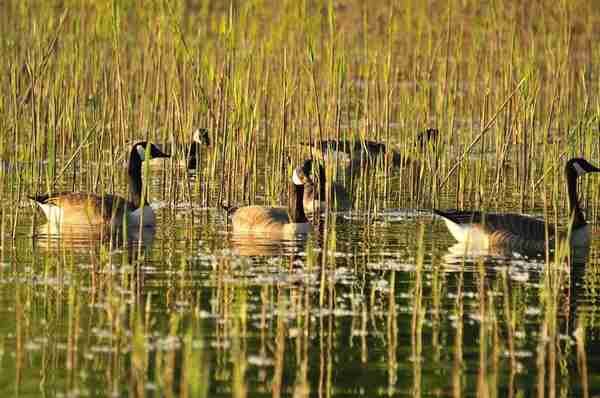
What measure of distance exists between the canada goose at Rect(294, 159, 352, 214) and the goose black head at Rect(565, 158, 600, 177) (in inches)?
105

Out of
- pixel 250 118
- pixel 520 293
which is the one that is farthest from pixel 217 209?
pixel 520 293

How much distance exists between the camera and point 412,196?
50.6 ft

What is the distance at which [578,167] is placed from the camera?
13570 mm

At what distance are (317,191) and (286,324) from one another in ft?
25.3

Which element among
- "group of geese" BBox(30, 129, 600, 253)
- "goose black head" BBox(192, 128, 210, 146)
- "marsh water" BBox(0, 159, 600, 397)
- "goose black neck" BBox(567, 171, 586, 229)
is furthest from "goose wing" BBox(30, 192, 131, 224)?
"goose black neck" BBox(567, 171, 586, 229)

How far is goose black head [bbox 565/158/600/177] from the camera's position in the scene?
13.5 metres

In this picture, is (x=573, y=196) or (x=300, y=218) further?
(x=300, y=218)

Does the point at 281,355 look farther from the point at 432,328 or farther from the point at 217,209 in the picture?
the point at 217,209

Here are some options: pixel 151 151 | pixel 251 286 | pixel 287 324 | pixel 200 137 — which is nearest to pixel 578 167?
pixel 251 286

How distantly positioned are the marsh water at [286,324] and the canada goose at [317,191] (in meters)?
Result: 2.23

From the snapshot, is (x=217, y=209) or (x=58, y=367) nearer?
(x=58, y=367)

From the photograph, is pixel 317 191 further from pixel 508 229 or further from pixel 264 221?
pixel 508 229

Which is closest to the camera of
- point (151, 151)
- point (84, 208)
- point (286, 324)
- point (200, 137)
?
point (286, 324)

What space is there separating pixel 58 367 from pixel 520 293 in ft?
13.6
